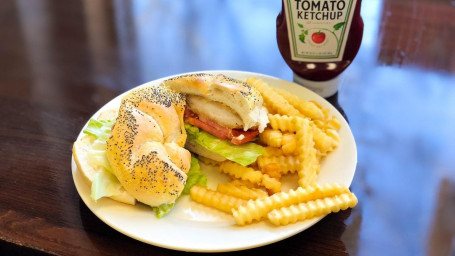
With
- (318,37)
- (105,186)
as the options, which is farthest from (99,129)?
(318,37)

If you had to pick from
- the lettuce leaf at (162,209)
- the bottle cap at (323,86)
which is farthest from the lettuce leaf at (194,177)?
the bottle cap at (323,86)

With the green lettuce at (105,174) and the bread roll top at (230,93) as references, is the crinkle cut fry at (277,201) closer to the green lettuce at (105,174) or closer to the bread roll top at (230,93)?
the green lettuce at (105,174)

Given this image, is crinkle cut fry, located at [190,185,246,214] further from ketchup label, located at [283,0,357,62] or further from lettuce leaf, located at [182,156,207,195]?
ketchup label, located at [283,0,357,62]

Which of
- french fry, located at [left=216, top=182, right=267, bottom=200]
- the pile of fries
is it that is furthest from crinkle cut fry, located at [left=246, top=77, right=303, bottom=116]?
french fry, located at [left=216, top=182, right=267, bottom=200]

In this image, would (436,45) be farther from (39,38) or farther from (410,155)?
(39,38)

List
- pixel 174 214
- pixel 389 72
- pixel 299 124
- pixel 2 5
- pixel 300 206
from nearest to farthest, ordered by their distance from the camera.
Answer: pixel 300 206
pixel 174 214
pixel 299 124
pixel 389 72
pixel 2 5

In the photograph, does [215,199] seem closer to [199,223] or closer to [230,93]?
[199,223]

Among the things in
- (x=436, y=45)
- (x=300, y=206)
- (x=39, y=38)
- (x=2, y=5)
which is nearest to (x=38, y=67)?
(x=39, y=38)
